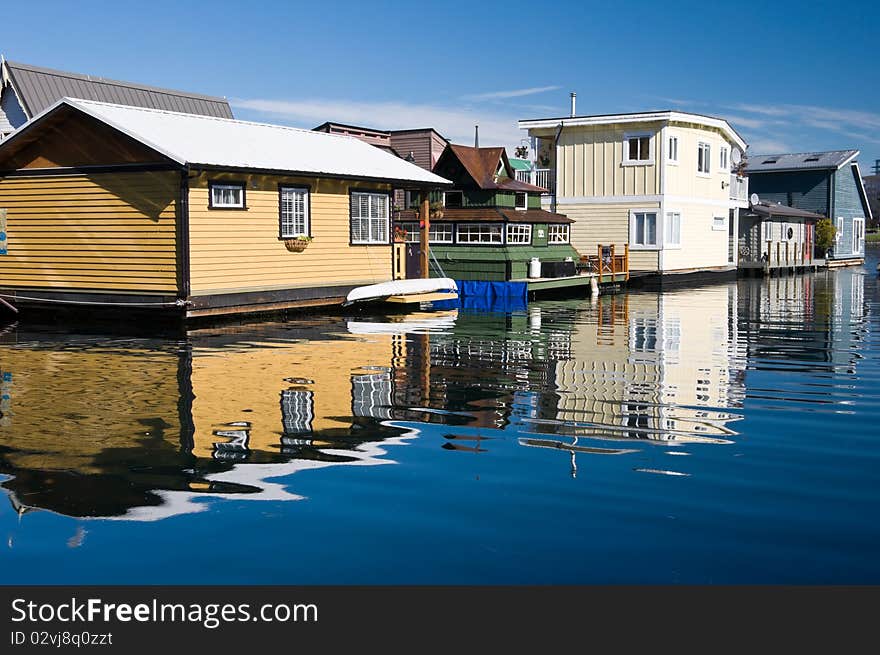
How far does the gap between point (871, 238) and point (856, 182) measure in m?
50.9

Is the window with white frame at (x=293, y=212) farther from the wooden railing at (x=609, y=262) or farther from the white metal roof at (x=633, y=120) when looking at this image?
the white metal roof at (x=633, y=120)

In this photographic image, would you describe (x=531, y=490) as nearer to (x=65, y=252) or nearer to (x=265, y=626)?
(x=265, y=626)

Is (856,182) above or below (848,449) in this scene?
above

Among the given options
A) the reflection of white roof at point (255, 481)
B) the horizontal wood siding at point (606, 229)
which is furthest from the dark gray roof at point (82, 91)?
the reflection of white roof at point (255, 481)

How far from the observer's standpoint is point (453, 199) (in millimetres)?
38125

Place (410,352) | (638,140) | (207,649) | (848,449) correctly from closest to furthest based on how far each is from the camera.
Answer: (207,649)
(848,449)
(410,352)
(638,140)

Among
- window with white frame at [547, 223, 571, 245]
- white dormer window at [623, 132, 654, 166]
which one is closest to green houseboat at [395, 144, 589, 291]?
window with white frame at [547, 223, 571, 245]

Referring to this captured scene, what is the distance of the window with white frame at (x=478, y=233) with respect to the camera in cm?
3703

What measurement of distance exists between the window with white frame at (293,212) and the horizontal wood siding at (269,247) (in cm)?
24

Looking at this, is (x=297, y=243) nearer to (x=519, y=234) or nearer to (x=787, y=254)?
(x=519, y=234)

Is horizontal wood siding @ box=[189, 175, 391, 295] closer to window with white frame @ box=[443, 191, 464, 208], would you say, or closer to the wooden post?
the wooden post

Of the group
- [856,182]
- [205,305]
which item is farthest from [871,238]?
[205,305]

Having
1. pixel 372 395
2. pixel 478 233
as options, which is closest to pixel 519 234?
pixel 478 233

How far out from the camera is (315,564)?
677cm
